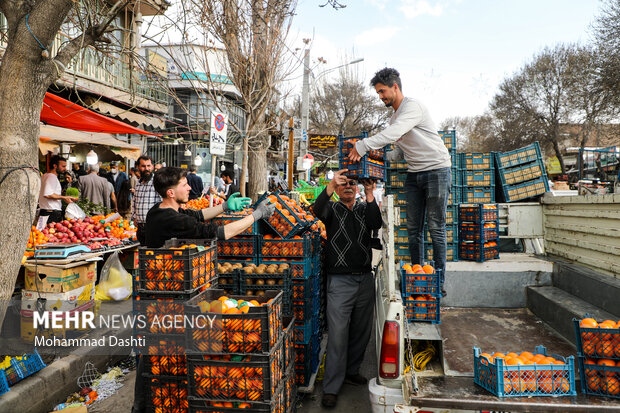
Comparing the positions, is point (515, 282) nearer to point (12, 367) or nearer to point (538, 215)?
point (538, 215)

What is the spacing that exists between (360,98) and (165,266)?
39504 millimetres

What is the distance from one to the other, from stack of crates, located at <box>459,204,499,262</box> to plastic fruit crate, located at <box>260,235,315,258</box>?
2248 millimetres

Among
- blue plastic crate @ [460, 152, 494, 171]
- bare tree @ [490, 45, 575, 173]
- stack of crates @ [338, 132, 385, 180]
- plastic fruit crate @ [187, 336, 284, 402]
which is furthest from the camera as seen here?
bare tree @ [490, 45, 575, 173]

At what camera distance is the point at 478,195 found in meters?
6.95

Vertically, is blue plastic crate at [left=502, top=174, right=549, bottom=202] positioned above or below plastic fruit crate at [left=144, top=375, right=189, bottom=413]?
above

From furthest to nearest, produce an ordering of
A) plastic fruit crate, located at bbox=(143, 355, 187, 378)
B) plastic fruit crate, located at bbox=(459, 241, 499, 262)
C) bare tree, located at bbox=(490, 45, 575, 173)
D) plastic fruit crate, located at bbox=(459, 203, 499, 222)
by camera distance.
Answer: bare tree, located at bbox=(490, 45, 575, 173), plastic fruit crate, located at bbox=(459, 203, 499, 222), plastic fruit crate, located at bbox=(459, 241, 499, 262), plastic fruit crate, located at bbox=(143, 355, 187, 378)

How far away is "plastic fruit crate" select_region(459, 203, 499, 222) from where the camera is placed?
5723mm

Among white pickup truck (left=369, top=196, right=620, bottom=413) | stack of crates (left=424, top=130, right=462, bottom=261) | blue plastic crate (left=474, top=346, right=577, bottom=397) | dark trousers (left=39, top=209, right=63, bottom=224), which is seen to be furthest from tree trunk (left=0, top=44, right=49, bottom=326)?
dark trousers (left=39, top=209, right=63, bottom=224)

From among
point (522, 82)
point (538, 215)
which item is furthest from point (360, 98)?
point (538, 215)

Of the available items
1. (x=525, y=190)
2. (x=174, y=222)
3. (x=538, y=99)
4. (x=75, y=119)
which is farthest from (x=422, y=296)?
(x=538, y=99)

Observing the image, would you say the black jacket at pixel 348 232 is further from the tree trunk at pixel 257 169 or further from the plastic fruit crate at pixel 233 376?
the tree trunk at pixel 257 169

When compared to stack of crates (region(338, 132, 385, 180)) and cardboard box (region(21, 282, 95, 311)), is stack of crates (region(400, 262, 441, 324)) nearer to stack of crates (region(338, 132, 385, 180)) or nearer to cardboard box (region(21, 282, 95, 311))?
stack of crates (region(338, 132, 385, 180))

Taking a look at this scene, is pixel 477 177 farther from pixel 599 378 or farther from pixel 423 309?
pixel 599 378

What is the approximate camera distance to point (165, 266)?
3312 millimetres
